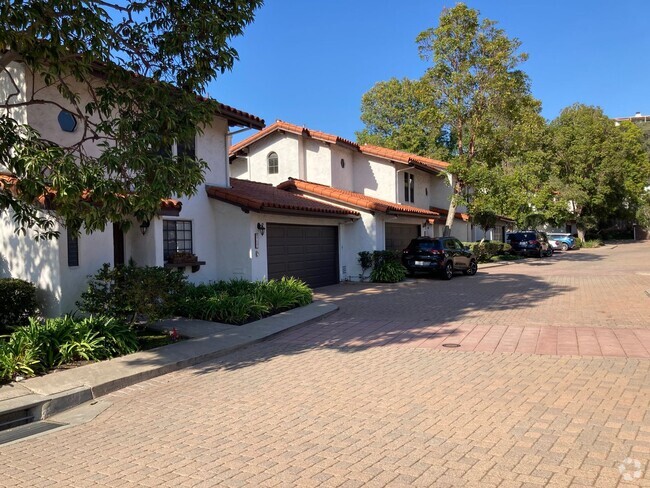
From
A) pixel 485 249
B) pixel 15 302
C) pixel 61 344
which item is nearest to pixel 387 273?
pixel 15 302

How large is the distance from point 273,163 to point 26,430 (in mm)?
19114

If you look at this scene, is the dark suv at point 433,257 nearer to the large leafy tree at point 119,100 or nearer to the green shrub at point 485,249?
the green shrub at point 485,249

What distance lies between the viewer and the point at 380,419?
529 centimetres

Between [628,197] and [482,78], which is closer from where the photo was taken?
[482,78]

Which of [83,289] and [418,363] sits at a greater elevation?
[83,289]

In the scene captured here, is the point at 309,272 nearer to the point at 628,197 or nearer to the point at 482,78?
the point at 482,78

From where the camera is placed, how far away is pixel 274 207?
15.2 m

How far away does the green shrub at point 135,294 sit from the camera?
872cm

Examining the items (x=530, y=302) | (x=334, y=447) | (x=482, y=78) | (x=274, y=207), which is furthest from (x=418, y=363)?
(x=482, y=78)

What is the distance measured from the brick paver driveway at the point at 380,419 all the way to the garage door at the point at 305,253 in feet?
22.1

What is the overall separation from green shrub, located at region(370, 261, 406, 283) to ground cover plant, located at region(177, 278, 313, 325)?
654 centimetres

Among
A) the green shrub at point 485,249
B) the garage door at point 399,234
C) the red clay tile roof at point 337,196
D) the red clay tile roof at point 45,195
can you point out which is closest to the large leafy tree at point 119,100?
the red clay tile roof at point 45,195

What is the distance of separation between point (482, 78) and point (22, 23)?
22.8 metres

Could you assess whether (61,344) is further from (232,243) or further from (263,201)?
(263,201)
